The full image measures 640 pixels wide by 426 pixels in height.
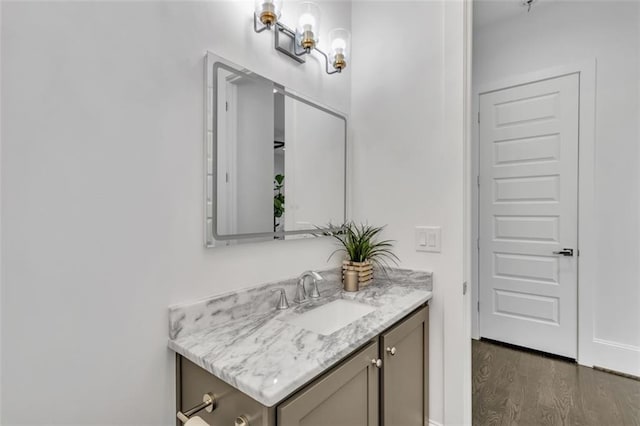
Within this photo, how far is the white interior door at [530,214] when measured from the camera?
241 centimetres

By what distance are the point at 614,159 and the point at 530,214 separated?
0.64 m

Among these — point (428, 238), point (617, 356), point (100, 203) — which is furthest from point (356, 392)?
point (617, 356)

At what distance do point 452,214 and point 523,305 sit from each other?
5.60 feet

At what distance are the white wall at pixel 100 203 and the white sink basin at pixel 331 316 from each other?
370 millimetres

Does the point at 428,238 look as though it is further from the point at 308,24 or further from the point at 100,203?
the point at 100,203

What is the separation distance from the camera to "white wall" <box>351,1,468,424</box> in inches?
60.2

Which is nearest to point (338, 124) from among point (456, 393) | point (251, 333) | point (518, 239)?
point (251, 333)

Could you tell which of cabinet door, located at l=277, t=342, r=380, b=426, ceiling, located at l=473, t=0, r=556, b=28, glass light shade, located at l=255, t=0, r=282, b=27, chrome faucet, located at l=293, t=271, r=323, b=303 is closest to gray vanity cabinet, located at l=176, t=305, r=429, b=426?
cabinet door, located at l=277, t=342, r=380, b=426

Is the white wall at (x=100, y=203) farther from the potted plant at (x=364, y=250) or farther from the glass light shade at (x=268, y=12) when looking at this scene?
the potted plant at (x=364, y=250)

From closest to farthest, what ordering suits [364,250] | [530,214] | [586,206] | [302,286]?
[302,286] < [364,250] < [586,206] < [530,214]

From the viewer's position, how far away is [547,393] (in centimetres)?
200

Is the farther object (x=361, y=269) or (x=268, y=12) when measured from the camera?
(x=361, y=269)

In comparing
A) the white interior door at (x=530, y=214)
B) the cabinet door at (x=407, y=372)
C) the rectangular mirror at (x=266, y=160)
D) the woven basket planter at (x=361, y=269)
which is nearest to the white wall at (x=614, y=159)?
the white interior door at (x=530, y=214)

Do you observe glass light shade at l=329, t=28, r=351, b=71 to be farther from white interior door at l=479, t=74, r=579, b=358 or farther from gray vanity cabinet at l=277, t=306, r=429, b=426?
white interior door at l=479, t=74, r=579, b=358
